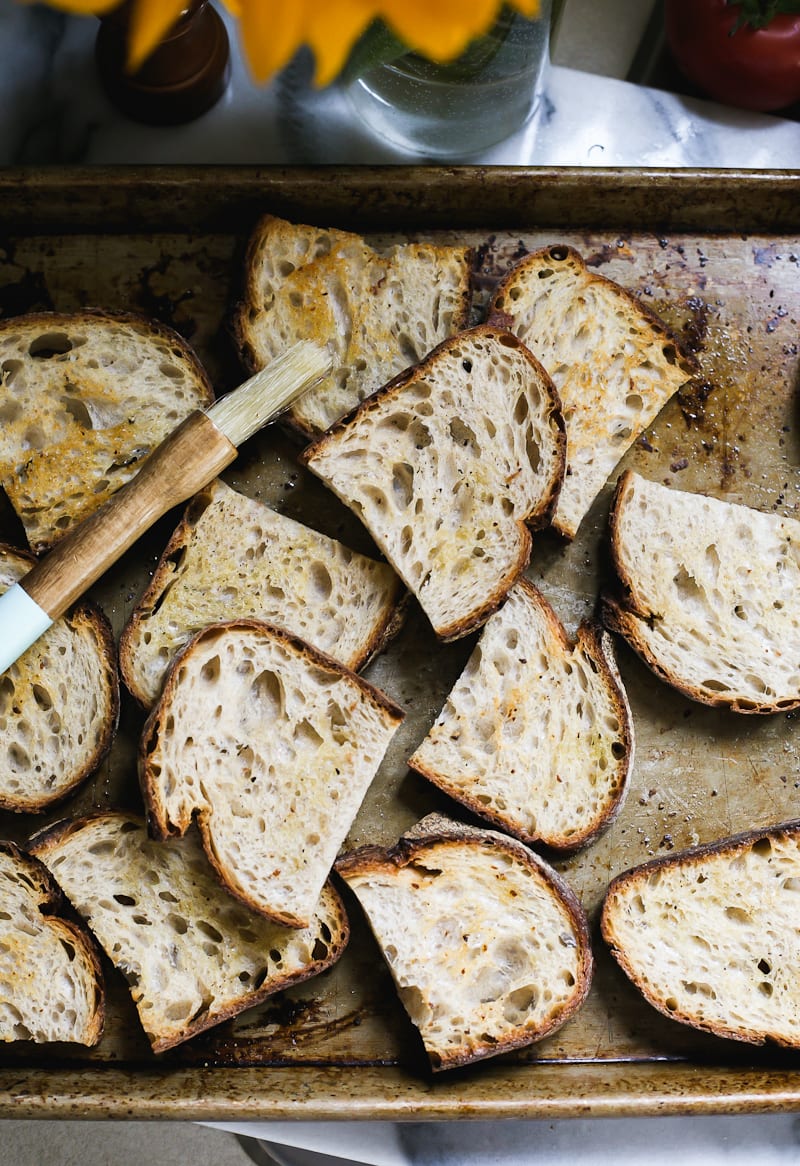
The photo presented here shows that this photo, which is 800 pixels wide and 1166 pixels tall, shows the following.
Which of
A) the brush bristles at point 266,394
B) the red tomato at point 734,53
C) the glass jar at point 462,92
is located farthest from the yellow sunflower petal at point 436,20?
the red tomato at point 734,53

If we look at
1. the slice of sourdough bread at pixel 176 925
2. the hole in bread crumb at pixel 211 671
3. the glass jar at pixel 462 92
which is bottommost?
the slice of sourdough bread at pixel 176 925

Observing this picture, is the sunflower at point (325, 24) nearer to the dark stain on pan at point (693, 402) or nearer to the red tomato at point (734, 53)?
the dark stain on pan at point (693, 402)

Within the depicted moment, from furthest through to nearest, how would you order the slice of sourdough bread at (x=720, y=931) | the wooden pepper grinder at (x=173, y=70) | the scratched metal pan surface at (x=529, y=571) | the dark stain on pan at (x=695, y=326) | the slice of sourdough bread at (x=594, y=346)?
the dark stain on pan at (x=695, y=326) < the slice of sourdough bread at (x=594, y=346) < the wooden pepper grinder at (x=173, y=70) < the slice of sourdough bread at (x=720, y=931) < the scratched metal pan surface at (x=529, y=571)

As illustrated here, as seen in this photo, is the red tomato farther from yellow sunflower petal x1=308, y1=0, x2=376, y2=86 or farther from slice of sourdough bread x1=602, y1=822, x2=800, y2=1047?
yellow sunflower petal x1=308, y1=0, x2=376, y2=86

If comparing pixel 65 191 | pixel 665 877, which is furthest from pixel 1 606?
pixel 665 877

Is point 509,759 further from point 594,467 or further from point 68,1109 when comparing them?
point 68,1109

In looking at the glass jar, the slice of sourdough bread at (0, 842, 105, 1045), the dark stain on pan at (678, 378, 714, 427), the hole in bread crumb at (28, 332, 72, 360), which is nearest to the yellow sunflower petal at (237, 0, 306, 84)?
the glass jar
